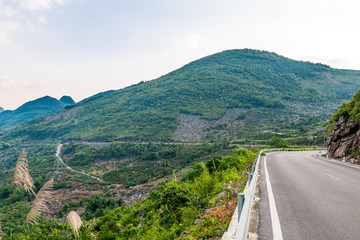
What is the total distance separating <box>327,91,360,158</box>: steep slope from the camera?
16344 millimetres

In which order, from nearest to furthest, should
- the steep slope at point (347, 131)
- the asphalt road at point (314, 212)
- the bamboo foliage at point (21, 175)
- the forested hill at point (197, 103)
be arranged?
1. the asphalt road at point (314, 212)
2. the bamboo foliage at point (21, 175)
3. the steep slope at point (347, 131)
4. the forested hill at point (197, 103)

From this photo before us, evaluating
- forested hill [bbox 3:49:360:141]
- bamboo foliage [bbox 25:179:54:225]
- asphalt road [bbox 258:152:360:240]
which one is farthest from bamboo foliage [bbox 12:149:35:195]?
forested hill [bbox 3:49:360:141]

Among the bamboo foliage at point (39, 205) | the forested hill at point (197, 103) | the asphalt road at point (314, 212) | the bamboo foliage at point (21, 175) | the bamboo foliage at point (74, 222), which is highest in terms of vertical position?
the forested hill at point (197, 103)

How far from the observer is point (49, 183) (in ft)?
14.4

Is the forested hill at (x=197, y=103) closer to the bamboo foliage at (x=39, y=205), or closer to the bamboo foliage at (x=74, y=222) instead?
the bamboo foliage at (x=39, y=205)

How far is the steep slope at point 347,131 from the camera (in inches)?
643

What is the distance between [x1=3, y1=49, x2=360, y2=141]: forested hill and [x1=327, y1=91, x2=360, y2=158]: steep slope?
8907 cm

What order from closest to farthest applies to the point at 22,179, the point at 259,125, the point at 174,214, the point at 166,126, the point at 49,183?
the point at 22,179
the point at 49,183
the point at 174,214
the point at 259,125
the point at 166,126

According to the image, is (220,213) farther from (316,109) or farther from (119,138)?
(316,109)

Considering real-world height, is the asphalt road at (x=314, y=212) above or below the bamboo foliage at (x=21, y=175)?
below

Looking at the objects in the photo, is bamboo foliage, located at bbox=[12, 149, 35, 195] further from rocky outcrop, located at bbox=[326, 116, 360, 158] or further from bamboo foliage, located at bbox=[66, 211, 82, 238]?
rocky outcrop, located at bbox=[326, 116, 360, 158]

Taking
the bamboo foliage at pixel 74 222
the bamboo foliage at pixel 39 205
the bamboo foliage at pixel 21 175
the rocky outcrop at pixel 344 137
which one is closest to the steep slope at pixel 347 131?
the rocky outcrop at pixel 344 137

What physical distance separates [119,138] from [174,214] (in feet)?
357

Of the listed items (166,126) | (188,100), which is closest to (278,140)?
(166,126)
